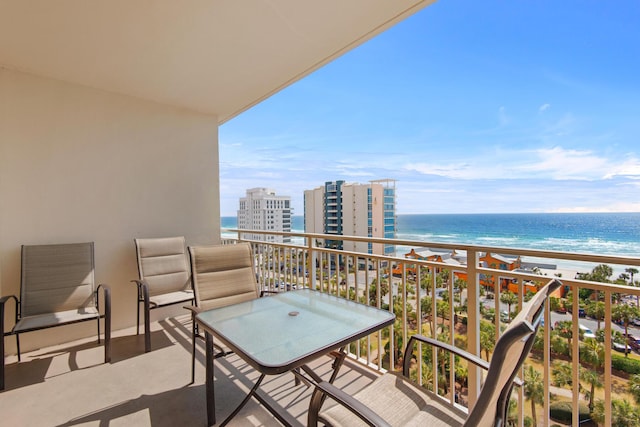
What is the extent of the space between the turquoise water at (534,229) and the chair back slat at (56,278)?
11201 millimetres

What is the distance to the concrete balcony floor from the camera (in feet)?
6.57

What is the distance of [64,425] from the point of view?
6.39 feet

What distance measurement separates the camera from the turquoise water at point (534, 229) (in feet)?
61.4

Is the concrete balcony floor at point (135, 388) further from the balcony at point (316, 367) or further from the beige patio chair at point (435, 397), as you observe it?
the beige patio chair at point (435, 397)

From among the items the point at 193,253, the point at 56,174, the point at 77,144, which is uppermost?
the point at 77,144

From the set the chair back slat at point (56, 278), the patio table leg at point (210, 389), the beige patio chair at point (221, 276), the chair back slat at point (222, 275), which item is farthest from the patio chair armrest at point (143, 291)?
the patio table leg at point (210, 389)

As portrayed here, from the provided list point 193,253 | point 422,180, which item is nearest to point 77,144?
point 193,253

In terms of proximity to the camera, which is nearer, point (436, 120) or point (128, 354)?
point (128, 354)

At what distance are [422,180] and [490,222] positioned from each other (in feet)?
24.6

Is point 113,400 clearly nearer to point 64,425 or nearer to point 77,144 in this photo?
point 64,425

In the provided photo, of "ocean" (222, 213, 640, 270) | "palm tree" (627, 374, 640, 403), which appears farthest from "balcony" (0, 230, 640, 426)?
"ocean" (222, 213, 640, 270)

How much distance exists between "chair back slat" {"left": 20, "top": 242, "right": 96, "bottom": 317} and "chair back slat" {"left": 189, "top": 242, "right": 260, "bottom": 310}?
1.59m

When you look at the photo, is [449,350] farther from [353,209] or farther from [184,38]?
[353,209]

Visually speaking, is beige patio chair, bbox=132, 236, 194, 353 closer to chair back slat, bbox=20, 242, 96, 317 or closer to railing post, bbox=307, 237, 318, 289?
chair back slat, bbox=20, 242, 96, 317
